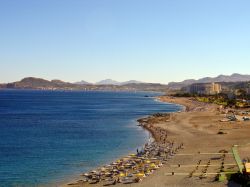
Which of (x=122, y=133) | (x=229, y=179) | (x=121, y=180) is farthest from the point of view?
(x=122, y=133)

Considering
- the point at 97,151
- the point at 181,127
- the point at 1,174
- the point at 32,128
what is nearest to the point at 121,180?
the point at 1,174

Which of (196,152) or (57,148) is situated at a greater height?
(196,152)

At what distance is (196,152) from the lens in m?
46.5

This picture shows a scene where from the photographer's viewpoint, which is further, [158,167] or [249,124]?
[249,124]

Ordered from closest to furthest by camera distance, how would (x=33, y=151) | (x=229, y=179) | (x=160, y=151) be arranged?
(x=229, y=179) → (x=160, y=151) → (x=33, y=151)

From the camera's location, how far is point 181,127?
74.1 m

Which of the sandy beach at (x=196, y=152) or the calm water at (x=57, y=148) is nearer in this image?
the sandy beach at (x=196, y=152)

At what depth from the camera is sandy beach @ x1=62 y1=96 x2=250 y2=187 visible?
33.2 m

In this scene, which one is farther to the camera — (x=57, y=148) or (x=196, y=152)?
(x=57, y=148)

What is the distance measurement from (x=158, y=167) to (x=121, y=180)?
5.91 m

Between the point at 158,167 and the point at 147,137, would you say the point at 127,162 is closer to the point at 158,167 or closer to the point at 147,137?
the point at 158,167

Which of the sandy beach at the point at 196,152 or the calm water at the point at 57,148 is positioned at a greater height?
the sandy beach at the point at 196,152

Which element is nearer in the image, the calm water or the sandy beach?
the sandy beach

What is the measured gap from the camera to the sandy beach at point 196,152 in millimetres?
33250
